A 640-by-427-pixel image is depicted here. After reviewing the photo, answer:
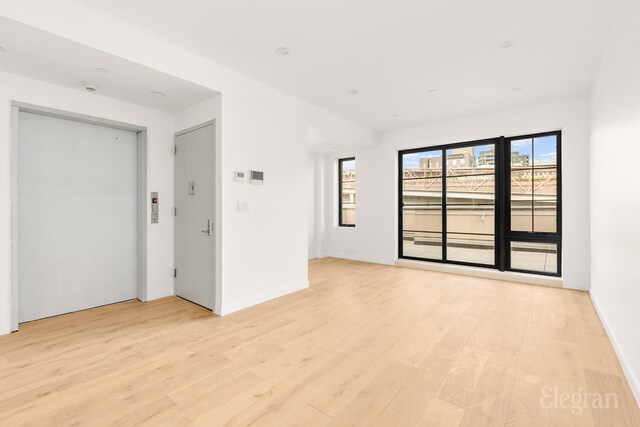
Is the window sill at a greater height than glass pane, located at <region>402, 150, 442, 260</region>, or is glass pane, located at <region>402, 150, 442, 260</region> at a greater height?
glass pane, located at <region>402, 150, 442, 260</region>

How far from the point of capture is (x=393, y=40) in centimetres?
292

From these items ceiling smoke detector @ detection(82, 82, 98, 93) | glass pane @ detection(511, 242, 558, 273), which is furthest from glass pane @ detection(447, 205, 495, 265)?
ceiling smoke detector @ detection(82, 82, 98, 93)

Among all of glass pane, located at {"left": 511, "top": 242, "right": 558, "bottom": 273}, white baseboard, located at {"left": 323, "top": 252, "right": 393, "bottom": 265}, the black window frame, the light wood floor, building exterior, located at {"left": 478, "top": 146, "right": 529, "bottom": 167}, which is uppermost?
building exterior, located at {"left": 478, "top": 146, "right": 529, "bottom": 167}

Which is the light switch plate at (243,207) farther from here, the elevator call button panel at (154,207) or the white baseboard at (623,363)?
the white baseboard at (623,363)

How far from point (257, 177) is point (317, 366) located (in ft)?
7.78

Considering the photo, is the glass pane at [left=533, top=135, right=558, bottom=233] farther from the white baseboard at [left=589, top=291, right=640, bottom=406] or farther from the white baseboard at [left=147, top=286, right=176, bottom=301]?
the white baseboard at [left=147, top=286, right=176, bottom=301]

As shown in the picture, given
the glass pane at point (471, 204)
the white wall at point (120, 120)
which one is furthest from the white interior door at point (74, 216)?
the glass pane at point (471, 204)

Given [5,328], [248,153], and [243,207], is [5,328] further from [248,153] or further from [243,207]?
[248,153]

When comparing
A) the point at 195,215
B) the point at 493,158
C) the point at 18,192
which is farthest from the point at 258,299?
the point at 493,158

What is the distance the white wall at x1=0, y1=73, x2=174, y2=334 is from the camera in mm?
2887

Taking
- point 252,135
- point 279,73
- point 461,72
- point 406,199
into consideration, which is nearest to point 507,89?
point 461,72

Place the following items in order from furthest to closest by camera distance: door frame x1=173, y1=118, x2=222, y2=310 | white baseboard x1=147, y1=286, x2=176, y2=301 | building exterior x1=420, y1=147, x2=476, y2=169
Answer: building exterior x1=420, y1=147, x2=476, y2=169
white baseboard x1=147, y1=286, x2=176, y2=301
door frame x1=173, y1=118, x2=222, y2=310

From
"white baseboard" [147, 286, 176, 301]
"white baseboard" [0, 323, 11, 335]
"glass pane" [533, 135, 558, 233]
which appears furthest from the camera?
"glass pane" [533, 135, 558, 233]

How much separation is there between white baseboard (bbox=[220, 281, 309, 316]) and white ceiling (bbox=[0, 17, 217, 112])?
2.53 m
